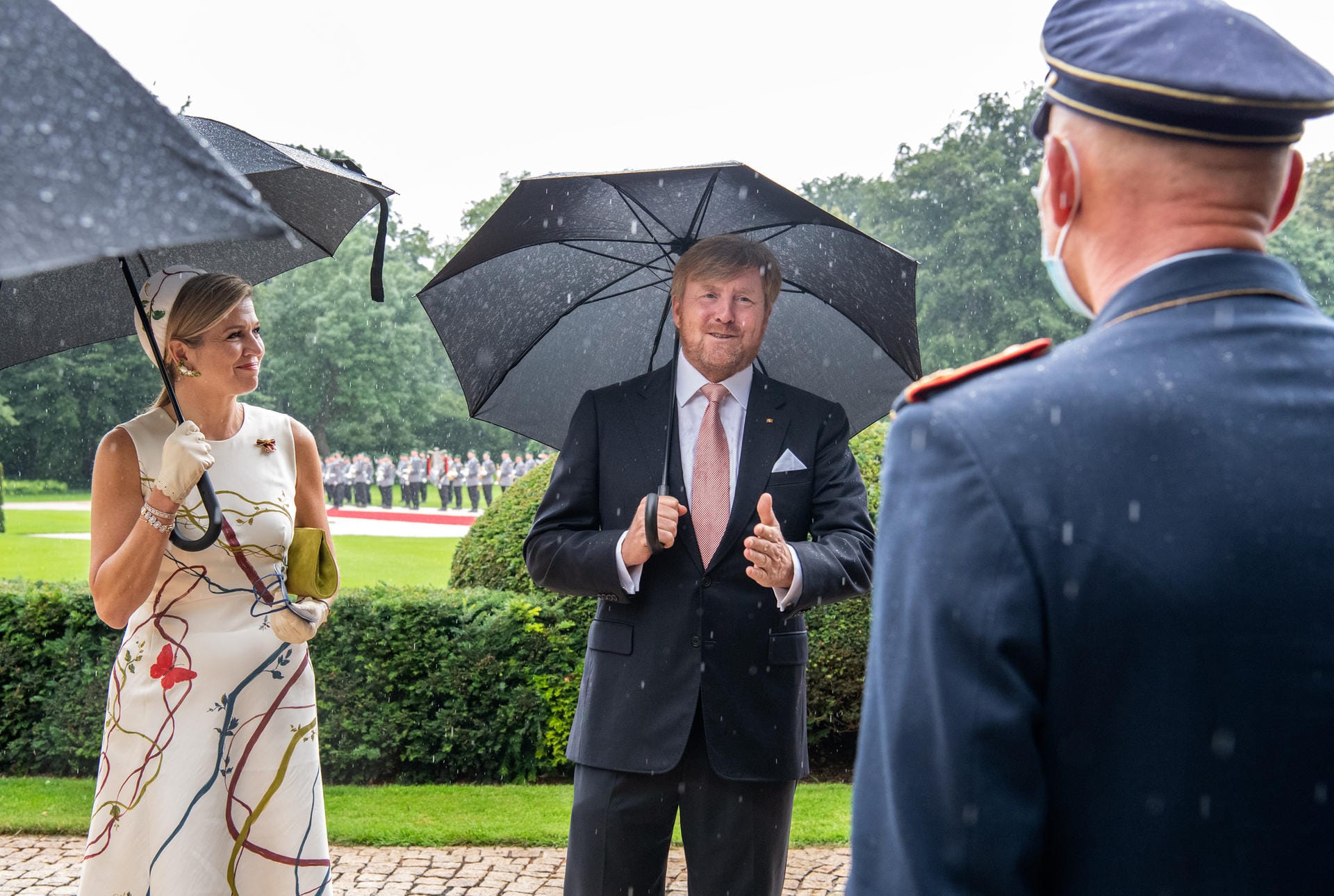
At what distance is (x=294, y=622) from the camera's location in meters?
3.33

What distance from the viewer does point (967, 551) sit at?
115cm

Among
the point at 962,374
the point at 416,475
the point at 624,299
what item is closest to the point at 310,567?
the point at 624,299

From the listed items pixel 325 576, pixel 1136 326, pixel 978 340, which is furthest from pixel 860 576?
pixel 978 340

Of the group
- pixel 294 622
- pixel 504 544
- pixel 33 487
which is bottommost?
pixel 33 487

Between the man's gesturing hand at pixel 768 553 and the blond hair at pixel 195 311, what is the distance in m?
1.66

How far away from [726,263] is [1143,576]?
2.15 metres

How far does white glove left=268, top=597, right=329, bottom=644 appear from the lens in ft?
10.9

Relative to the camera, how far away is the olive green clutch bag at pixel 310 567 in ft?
11.1

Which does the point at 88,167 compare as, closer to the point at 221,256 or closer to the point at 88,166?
the point at 88,166

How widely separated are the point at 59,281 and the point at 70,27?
234 cm

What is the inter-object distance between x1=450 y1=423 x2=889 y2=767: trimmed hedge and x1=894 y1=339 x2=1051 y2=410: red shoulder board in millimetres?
5029

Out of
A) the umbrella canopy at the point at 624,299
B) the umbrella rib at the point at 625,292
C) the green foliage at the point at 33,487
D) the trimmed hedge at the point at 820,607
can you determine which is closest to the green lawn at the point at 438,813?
the trimmed hedge at the point at 820,607

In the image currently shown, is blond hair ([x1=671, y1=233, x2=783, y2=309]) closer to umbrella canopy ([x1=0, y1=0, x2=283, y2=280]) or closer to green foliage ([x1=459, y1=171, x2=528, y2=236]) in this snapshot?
umbrella canopy ([x1=0, y1=0, x2=283, y2=280])

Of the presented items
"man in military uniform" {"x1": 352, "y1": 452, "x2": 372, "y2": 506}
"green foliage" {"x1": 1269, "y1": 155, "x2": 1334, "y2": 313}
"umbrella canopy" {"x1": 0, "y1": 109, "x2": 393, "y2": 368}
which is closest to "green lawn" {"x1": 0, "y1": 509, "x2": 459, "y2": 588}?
"umbrella canopy" {"x1": 0, "y1": 109, "x2": 393, "y2": 368}
